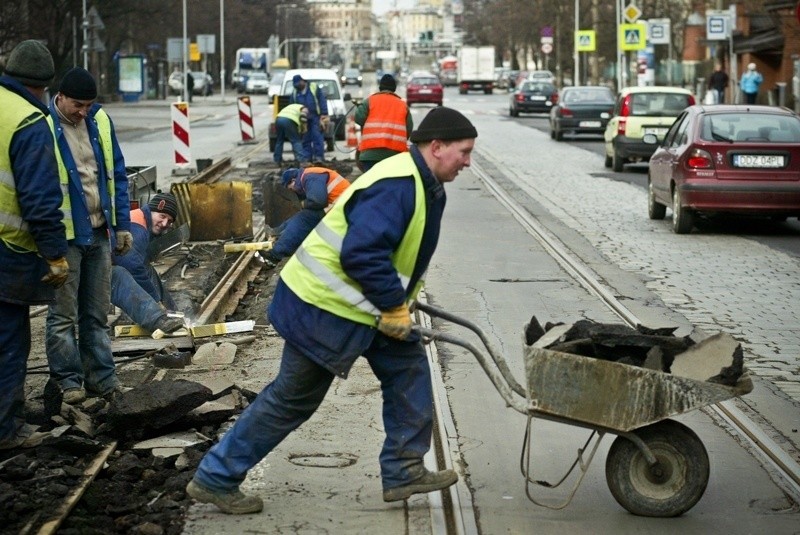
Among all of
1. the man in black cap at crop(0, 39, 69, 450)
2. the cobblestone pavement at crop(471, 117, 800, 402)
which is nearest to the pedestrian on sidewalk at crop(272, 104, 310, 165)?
the cobblestone pavement at crop(471, 117, 800, 402)

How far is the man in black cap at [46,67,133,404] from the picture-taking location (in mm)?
7406

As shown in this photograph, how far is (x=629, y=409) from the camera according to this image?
18.2 feet

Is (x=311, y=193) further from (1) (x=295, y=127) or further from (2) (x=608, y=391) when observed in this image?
(1) (x=295, y=127)

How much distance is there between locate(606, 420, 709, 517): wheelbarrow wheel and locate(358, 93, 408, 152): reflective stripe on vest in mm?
9471

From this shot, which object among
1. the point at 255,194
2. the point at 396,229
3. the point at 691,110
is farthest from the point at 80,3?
the point at 396,229

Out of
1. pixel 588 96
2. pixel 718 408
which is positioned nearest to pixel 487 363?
pixel 718 408

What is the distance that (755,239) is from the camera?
52.3 feet

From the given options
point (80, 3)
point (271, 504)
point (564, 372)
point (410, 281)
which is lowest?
point (271, 504)

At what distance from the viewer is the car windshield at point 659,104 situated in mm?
26422

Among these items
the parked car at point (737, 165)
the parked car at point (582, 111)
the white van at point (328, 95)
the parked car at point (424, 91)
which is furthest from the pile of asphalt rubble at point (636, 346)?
the parked car at point (424, 91)

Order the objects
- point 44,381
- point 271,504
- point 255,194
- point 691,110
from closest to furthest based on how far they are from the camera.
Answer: point 271,504, point 44,381, point 691,110, point 255,194

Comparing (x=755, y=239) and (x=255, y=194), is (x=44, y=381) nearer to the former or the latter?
(x=755, y=239)

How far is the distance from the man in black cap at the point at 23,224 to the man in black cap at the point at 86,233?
1.83 ft

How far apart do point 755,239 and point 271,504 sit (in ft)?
36.1
